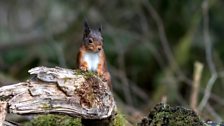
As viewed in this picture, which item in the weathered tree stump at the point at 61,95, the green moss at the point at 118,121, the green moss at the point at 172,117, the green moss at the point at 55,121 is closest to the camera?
the weathered tree stump at the point at 61,95

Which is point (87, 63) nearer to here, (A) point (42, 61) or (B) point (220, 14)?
(A) point (42, 61)

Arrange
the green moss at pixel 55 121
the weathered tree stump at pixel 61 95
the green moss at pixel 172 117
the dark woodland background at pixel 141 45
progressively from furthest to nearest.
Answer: the dark woodland background at pixel 141 45 < the green moss at pixel 55 121 < the green moss at pixel 172 117 < the weathered tree stump at pixel 61 95

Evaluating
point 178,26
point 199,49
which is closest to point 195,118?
point 178,26

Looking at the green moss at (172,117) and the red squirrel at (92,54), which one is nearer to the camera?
the green moss at (172,117)

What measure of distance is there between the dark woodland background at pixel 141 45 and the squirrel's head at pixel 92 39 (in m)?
3.69

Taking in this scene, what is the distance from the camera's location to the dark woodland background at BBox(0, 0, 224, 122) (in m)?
6.75

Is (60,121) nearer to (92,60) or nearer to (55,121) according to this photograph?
(55,121)

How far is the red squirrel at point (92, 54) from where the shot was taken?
279cm

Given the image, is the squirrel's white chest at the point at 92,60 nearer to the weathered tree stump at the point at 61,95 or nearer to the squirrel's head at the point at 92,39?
the squirrel's head at the point at 92,39

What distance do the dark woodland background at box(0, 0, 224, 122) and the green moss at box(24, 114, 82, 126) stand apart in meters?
3.46

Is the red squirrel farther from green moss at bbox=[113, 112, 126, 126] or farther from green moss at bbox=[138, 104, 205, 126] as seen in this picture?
green moss at bbox=[138, 104, 205, 126]

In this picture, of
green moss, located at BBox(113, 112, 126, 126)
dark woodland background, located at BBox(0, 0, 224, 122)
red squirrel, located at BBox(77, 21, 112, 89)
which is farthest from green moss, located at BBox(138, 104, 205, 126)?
dark woodland background, located at BBox(0, 0, 224, 122)

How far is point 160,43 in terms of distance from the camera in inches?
278

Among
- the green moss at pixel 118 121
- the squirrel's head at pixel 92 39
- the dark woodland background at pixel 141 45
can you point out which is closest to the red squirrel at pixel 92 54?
the squirrel's head at pixel 92 39
